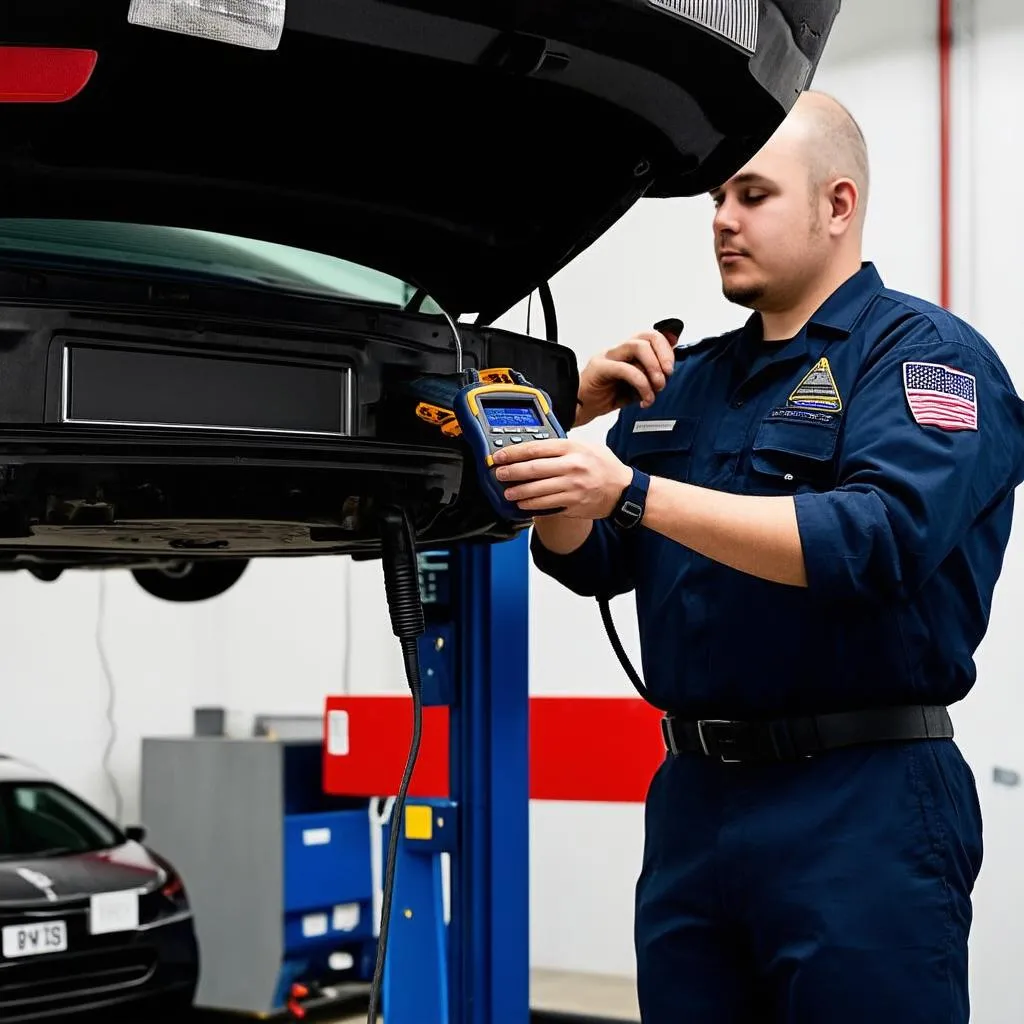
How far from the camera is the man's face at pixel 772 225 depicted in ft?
5.29

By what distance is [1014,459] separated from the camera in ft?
5.12

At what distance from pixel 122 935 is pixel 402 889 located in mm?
1716

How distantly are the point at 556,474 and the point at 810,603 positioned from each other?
1.38 feet

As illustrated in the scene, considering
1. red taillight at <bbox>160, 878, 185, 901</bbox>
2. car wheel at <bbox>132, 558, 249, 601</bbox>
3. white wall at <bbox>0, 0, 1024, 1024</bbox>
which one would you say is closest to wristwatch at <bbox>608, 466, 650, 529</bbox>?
car wheel at <bbox>132, 558, 249, 601</bbox>

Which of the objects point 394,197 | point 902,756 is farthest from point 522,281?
point 902,756

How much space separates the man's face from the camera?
5.29 feet

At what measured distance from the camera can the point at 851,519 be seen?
1357mm

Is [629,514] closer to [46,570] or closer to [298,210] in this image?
[298,210]

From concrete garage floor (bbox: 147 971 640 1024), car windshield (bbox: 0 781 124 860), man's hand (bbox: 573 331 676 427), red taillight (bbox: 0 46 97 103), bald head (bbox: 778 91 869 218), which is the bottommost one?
concrete garage floor (bbox: 147 971 640 1024)

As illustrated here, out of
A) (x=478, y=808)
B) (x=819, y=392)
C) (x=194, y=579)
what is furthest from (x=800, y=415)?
(x=194, y=579)

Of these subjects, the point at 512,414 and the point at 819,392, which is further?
the point at 819,392

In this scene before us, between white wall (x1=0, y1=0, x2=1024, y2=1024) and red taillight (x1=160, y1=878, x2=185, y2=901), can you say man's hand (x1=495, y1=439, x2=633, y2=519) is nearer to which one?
white wall (x1=0, y1=0, x2=1024, y2=1024)

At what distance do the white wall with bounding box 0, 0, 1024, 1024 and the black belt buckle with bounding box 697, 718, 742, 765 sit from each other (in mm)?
2488

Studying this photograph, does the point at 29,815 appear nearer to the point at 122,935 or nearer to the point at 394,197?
the point at 122,935
